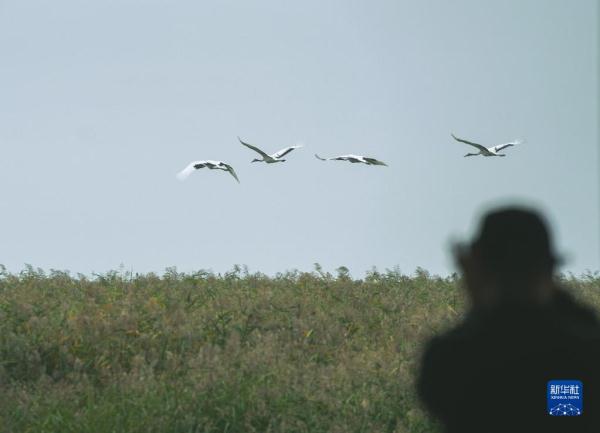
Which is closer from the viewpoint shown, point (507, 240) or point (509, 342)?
point (507, 240)

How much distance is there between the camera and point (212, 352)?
13867mm

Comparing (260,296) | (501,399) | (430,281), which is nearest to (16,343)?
(260,296)

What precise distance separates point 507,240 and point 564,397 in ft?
2.98

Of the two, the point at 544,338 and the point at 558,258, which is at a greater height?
the point at 558,258

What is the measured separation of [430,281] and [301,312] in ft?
18.0

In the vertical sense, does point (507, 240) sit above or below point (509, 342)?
above

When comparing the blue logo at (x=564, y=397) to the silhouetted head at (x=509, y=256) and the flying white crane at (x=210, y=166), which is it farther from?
the flying white crane at (x=210, y=166)

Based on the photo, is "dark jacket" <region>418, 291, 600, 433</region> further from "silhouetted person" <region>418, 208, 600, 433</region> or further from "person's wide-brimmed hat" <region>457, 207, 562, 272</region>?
"person's wide-brimmed hat" <region>457, 207, 562, 272</region>

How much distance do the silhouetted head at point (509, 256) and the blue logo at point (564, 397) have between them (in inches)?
17.2

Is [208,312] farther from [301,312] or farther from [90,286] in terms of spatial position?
[90,286]

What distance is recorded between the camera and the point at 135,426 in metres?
11.5

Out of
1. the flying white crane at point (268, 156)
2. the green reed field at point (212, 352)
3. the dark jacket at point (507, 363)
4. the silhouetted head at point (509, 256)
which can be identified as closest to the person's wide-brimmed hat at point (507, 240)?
the silhouetted head at point (509, 256)

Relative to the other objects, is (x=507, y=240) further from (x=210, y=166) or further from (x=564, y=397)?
(x=210, y=166)

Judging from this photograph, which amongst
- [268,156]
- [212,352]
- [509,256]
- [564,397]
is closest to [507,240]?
[509,256]
